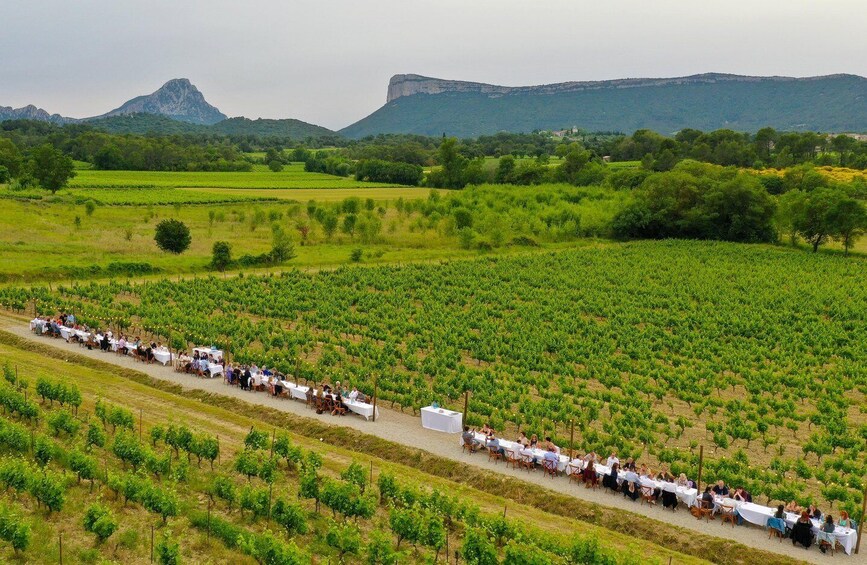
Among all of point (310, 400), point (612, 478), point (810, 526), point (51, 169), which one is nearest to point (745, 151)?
point (51, 169)

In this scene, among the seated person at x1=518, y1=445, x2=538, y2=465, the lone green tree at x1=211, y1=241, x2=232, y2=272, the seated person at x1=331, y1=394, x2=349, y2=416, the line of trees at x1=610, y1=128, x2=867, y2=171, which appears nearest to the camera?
the seated person at x1=518, y1=445, x2=538, y2=465

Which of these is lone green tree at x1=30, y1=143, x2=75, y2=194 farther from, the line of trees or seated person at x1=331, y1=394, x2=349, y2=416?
the line of trees

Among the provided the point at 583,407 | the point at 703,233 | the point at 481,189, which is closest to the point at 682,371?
the point at 583,407

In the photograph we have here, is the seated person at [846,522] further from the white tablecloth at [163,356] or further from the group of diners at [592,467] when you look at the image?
the white tablecloth at [163,356]

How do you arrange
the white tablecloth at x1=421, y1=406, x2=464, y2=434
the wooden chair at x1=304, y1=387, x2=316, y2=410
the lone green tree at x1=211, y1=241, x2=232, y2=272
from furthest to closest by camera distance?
the lone green tree at x1=211, y1=241, x2=232, y2=272 < the wooden chair at x1=304, y1=387, x2=316, y2=410 < the white tablecloth at x1=421, y1=406, x2=464, y2=434

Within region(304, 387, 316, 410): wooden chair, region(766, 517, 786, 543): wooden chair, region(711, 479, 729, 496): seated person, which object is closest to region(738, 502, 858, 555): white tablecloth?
region(766, 517, 786, 543): wooden chair

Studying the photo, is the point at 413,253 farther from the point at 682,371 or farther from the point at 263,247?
the point at 682,371

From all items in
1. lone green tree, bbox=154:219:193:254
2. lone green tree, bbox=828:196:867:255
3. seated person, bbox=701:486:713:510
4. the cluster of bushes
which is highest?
the cluster of bushes
